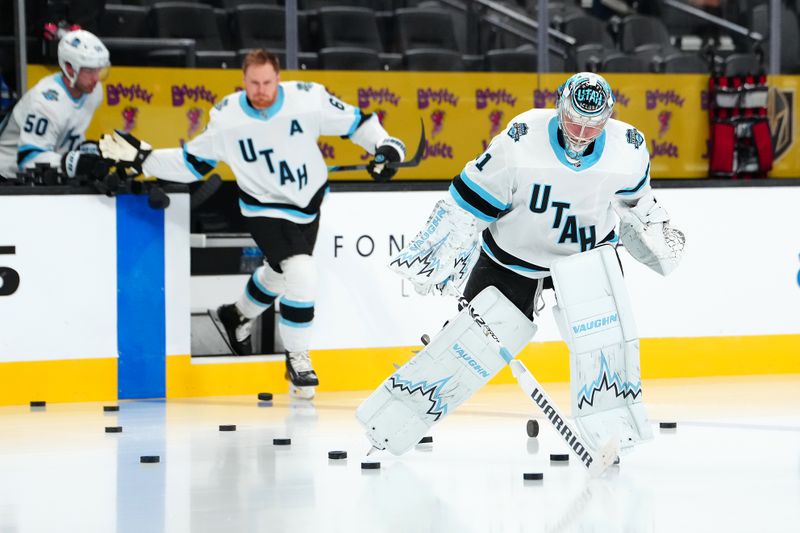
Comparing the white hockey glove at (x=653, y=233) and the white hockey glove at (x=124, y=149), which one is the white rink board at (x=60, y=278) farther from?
the white hockey glove at (x=653, y=233)

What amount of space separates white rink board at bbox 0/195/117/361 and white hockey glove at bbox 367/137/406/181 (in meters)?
1.10

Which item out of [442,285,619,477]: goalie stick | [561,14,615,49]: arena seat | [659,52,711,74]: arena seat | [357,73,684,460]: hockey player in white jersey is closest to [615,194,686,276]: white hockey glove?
[357,73,684,460]: hockey player in white jersey

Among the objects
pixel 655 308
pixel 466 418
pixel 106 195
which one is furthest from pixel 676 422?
pixel 106 195

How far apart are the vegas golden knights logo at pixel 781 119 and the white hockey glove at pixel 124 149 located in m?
3.44

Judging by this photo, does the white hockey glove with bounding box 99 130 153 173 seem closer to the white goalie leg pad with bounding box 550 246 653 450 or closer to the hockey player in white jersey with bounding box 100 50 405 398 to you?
the hockey player in white jersey with bounding box 100 50 405 398

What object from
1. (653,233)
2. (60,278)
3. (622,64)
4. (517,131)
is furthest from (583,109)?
(622,64)

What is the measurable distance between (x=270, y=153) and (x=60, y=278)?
1.00 meters

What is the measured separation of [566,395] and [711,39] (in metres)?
2.76

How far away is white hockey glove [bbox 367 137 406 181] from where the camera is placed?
593 cm

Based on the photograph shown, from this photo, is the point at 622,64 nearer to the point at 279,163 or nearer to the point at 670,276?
the point at 670,276

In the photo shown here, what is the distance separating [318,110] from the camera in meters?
6.04

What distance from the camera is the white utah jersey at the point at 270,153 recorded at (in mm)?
5949

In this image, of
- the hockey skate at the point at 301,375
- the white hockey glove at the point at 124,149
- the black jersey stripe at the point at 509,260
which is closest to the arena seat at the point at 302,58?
the white hockey glove at the point at 124,149

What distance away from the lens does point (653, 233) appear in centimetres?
444
